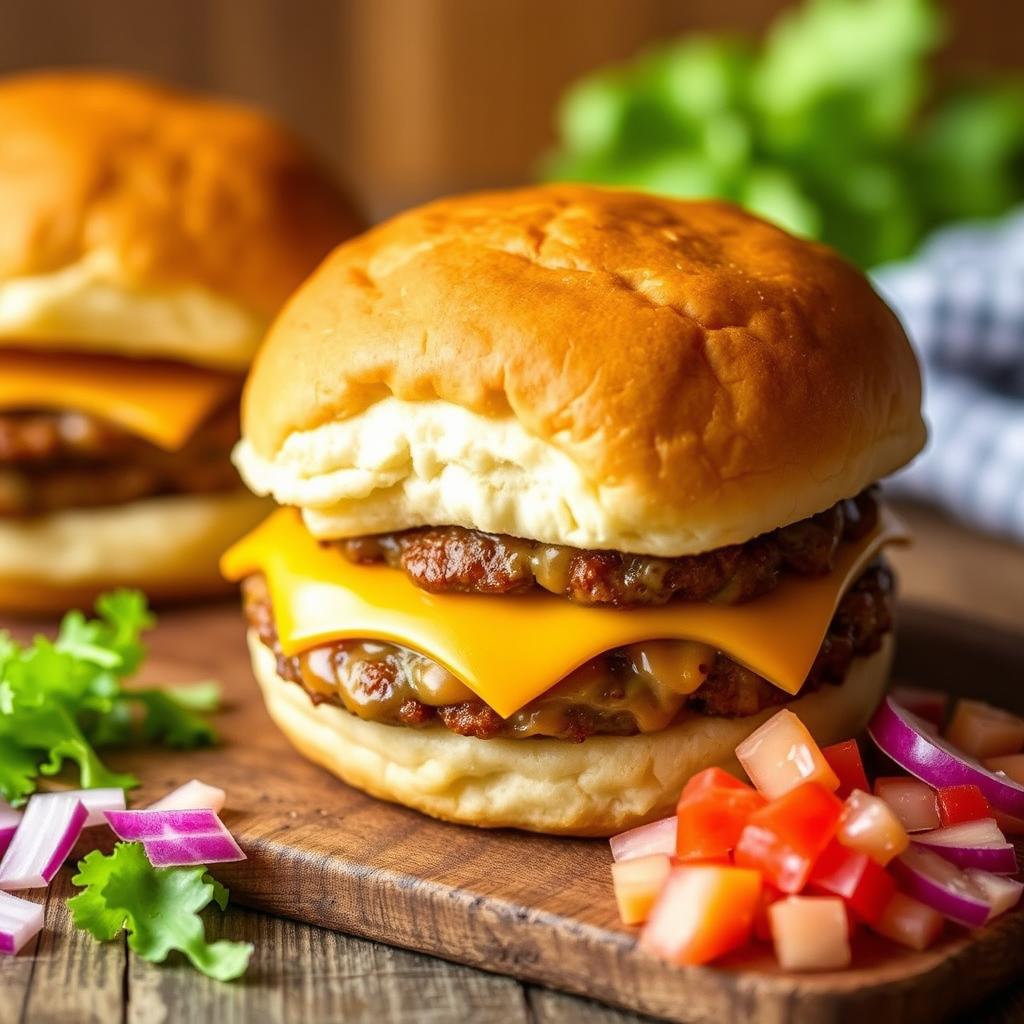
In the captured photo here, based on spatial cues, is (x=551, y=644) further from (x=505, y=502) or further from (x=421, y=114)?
(x=421, y=114)

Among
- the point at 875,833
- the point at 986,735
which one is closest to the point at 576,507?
the point at 875,833

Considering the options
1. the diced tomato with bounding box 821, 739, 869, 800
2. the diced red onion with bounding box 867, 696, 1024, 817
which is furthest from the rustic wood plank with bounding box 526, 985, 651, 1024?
the diced red onion with bounding box 867, 696, 1024, 817

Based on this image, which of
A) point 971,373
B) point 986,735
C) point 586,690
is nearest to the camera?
point 586,690

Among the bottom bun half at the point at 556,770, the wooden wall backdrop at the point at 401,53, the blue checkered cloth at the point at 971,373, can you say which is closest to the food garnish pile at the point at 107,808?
the bottom bun half at the point at 556,770

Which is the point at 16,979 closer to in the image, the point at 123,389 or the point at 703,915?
the point at 703,915

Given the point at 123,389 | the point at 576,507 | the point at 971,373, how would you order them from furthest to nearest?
the point at 971,373
the point at 123,389
the point at 576,507

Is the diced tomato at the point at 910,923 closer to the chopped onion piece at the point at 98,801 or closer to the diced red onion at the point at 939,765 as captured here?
the diced red onion at the point at 939,765

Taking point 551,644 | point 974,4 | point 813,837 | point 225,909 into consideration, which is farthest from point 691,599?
point 974,4
